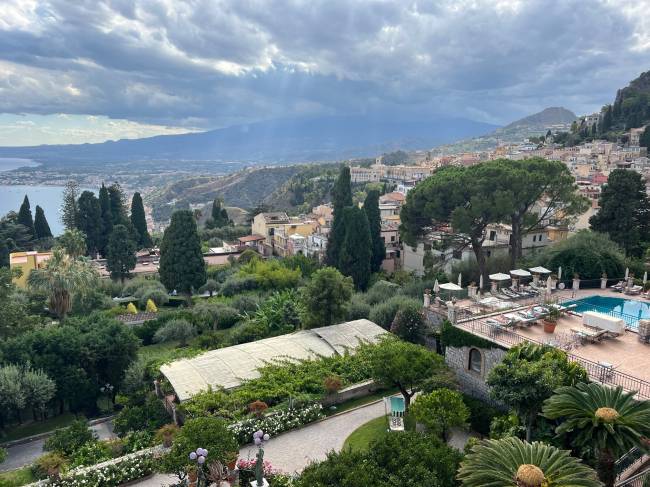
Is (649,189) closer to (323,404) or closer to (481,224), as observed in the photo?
(481,224)

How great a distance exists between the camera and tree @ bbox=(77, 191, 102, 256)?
48.8 meters

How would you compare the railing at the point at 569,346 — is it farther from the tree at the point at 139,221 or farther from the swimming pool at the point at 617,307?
the tree at the point at 139,221

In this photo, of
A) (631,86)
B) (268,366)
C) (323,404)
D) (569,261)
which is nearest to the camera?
(323,404)

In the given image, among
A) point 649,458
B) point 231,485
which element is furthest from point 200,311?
point 649,458

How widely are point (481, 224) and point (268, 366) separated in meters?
16.3

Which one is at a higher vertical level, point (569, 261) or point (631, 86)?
point (631, 86)

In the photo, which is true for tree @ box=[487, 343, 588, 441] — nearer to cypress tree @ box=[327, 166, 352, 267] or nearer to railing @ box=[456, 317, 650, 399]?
railing @ box=[456, 317, 650, 399]

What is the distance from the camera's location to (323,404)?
18.2 meters

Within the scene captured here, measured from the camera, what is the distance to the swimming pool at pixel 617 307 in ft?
65.0

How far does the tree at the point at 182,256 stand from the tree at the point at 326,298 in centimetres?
1274

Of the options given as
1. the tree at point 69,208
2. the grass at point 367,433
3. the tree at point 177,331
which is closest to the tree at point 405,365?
the grass at point 367,433

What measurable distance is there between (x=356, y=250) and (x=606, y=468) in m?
26.6

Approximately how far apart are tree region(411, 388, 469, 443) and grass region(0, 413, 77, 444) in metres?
15.6

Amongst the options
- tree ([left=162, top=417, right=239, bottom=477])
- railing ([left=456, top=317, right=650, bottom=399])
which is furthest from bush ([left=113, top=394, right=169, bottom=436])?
railing ([left=456, top=317, right=650, bottom=399])
